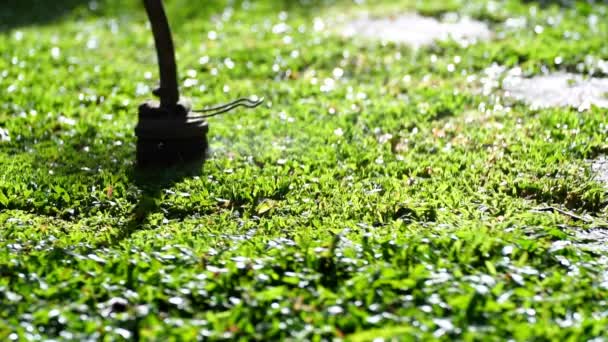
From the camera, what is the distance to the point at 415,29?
9.32 meters

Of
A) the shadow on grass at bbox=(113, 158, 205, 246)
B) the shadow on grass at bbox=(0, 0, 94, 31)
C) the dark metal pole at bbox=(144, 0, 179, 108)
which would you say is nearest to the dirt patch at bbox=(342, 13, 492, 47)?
the dark metal pole at bbox=(144, 0, 179, 108)

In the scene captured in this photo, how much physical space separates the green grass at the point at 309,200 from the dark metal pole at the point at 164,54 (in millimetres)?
549

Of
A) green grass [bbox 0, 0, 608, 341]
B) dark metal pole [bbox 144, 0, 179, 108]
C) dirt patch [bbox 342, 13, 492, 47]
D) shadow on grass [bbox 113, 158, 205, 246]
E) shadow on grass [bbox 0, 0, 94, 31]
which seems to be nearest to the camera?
green grass [bbox 0, 0, 608, 341]

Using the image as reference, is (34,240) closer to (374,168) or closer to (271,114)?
(374,168)

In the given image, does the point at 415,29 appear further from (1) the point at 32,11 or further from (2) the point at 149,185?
(1) the point at 32,11

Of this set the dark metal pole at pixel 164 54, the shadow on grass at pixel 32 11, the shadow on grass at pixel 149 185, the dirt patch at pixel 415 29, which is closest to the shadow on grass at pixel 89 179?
the shadow on grass at pixel 149 185

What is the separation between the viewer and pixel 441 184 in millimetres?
5395

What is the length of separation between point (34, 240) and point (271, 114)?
2742 millimetres

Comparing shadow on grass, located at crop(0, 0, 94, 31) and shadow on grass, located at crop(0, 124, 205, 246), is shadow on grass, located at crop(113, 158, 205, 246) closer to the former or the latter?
shadow on grass, located at crop(0, 124, 205, 246)

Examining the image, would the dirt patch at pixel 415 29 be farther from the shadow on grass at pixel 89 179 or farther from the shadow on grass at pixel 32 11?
the shadow on grass at pixel 32 11

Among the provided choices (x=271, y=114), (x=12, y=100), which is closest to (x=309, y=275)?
(x=271, y=114)

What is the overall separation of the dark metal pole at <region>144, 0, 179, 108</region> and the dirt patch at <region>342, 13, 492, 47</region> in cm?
363

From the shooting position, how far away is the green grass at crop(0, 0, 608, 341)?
385cm

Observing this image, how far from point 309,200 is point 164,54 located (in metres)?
1.49
